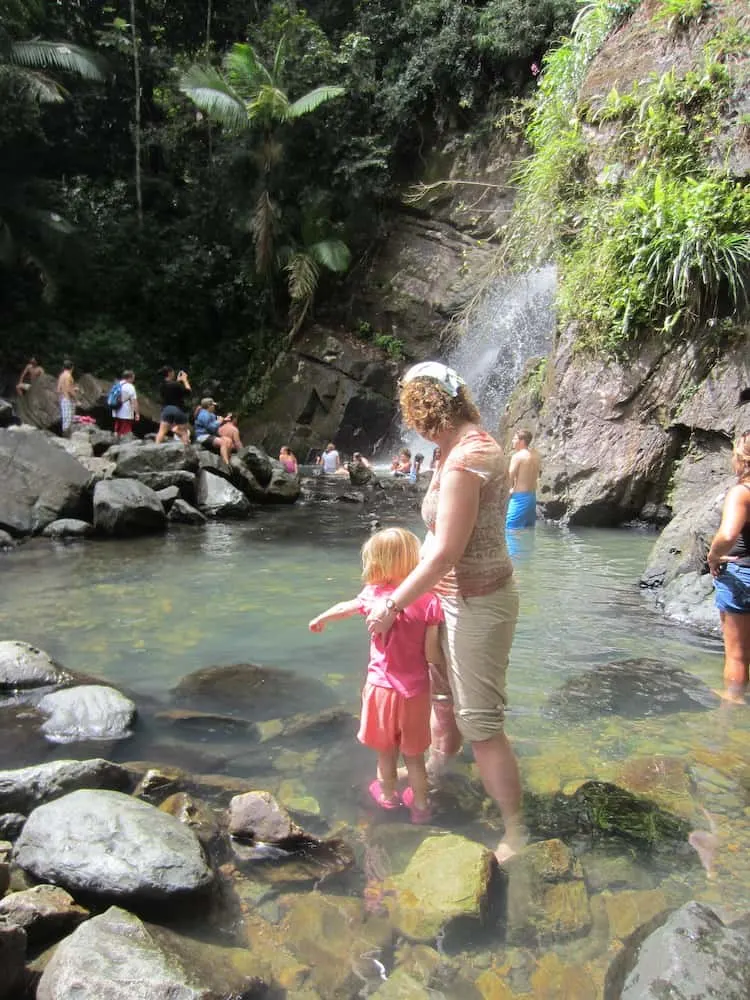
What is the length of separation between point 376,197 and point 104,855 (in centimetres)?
2260

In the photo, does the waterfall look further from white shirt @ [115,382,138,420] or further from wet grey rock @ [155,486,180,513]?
white shirt @ [115,382,138,420]

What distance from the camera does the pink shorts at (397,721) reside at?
10.8 feet

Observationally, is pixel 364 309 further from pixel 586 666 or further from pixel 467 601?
pixel 467 601

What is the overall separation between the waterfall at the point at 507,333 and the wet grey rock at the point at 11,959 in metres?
14.9

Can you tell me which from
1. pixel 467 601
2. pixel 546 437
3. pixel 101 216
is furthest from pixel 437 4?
pixel 467 601

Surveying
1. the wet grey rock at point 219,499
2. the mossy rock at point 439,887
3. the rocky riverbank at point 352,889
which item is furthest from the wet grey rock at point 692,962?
the wet grey rock at point 219,499

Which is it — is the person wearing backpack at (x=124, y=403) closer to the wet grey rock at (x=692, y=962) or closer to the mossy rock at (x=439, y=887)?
the mossy rock at (x=439, y=887)

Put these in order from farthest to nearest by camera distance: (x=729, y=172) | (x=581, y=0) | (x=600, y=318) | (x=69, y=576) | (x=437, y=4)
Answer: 1. (x=437, y=4)
2. (x=581, y=0)
3. (x=600, y=318)
4. (x=729, y=172)
5. (x=69, y=576)

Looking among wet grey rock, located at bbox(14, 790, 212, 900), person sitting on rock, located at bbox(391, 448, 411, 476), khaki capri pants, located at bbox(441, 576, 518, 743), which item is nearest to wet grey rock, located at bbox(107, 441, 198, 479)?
person sitting on rock, located at bbox(391, 448, 411, 476)

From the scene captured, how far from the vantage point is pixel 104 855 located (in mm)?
2855

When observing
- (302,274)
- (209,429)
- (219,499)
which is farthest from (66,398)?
(302,274)

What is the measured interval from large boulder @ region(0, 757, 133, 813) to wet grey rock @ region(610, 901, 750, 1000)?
7.69ft

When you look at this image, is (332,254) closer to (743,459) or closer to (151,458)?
(151,458)

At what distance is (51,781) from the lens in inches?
137
